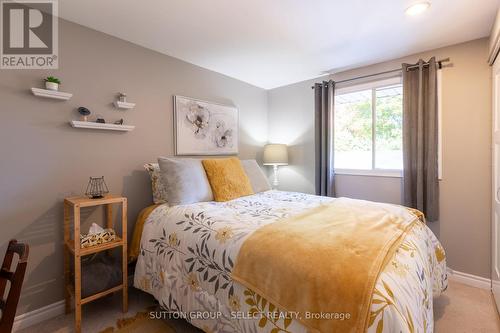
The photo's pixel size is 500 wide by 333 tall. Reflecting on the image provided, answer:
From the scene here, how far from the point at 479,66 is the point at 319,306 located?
8.95ft

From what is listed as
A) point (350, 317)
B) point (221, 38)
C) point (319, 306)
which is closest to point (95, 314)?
point (319, 306)

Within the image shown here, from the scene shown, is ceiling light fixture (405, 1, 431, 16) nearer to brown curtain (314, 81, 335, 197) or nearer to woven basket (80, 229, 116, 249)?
brown curtain (314, 81, 335, 197)

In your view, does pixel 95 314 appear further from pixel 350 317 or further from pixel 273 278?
pixel 350 317

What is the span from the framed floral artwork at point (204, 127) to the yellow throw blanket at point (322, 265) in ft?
5.40

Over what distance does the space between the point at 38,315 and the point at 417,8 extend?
362cm

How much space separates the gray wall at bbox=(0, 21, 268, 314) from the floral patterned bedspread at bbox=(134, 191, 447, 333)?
0.63 m

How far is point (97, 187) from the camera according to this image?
207 cm

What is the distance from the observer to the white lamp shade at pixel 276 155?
3.47m

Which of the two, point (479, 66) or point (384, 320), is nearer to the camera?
point (384, 320)

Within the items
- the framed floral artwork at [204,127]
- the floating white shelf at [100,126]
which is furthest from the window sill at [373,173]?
the floating white shelf at [100,126]

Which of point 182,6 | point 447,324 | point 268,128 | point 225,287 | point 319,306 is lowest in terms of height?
point 447,324

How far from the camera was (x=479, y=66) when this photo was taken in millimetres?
2252

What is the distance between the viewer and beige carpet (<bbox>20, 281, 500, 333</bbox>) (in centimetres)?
171

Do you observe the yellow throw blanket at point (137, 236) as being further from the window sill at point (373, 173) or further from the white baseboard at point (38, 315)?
the window sill at point (373, 173)
